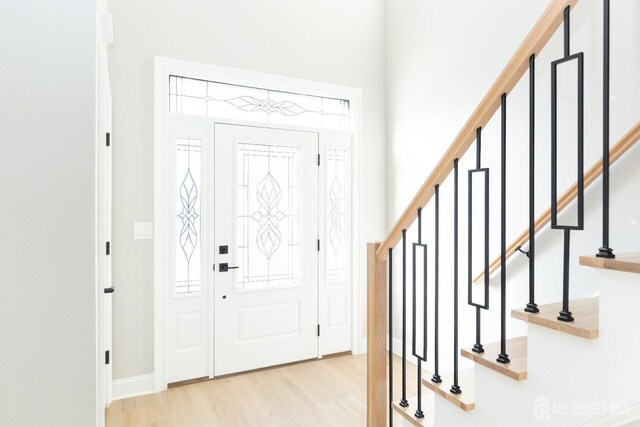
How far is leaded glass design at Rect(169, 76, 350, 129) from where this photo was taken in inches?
125

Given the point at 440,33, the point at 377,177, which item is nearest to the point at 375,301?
the point at 377,177

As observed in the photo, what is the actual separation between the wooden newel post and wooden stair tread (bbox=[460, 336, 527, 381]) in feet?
1.87

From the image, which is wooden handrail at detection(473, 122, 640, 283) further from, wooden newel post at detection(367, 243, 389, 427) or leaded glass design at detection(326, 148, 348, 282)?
leaded glass design at detection(326, 148, 348, 282)

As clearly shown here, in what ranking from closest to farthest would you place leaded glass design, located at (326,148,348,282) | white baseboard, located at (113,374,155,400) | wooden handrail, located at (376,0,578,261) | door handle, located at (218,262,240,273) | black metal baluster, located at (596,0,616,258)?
black metal baluster, located at (596,0,616,258)
wooden handrail, located at (376,0,578,261)
white baseboard, located at (113,374,155,400)
door handle, located at (218,262,240,273)
leaded glass design, located at (326,148,348,282)

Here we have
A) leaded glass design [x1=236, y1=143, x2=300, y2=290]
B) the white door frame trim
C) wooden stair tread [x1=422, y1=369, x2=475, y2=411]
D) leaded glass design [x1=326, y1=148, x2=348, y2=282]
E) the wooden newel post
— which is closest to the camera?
wooden stair tread [x1=422, y1=369, x2=475, y2=411]

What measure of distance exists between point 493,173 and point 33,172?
2661mm

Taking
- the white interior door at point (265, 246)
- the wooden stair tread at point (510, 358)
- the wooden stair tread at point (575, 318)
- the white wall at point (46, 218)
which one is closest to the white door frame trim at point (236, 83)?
the white interior door at point (265, 246)

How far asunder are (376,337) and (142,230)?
1.96 metres

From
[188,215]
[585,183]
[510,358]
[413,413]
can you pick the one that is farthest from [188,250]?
[585,183]

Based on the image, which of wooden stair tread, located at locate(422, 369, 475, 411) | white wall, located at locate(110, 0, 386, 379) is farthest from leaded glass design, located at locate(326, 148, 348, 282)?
wooden stair tread, located at locate(422, 369, 475, 411)

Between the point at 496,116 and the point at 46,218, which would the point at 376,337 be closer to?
the point at 46,218

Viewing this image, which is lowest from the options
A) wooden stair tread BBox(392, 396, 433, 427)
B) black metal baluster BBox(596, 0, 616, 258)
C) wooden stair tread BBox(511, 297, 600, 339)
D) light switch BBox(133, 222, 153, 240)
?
wooden stair tread BBox(392, 396, 433, 427)

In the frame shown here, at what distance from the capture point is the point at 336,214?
376cm

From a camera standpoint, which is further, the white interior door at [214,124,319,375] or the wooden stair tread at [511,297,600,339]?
the white interior door at [214,124,319,375]
